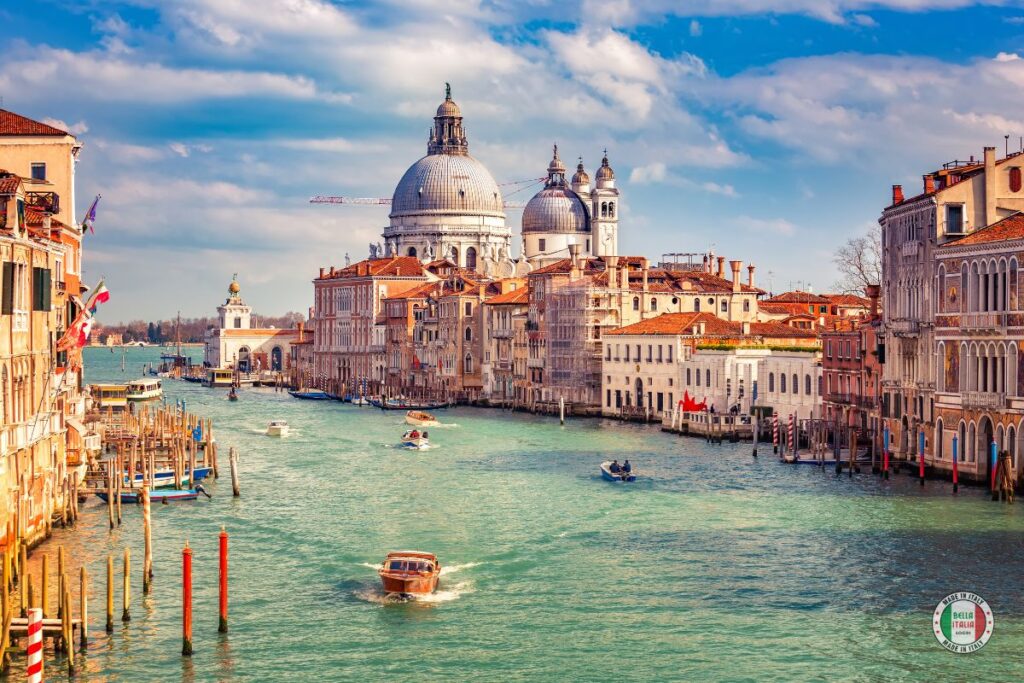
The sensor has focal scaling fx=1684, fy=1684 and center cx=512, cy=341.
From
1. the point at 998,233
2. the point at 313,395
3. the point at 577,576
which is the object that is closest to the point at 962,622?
the point at 577,576

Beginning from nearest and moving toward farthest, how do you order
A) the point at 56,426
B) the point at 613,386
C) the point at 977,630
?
the point at 977,630
the point at 56,426
the point at 613,386

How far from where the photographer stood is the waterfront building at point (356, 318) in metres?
86.1

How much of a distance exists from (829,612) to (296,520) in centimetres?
1092

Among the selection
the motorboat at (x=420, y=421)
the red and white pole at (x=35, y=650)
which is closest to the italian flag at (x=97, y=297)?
the red and white pole at (x=35, y=650)

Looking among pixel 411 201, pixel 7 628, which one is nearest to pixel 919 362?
pixel 7 628

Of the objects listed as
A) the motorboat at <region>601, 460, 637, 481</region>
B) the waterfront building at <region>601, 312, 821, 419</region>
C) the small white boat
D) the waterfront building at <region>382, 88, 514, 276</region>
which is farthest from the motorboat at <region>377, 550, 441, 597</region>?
the waterfront building at <region>382, 88, 514, 276</region>

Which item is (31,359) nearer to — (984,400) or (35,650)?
(35,650)

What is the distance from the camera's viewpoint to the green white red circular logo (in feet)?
61.5

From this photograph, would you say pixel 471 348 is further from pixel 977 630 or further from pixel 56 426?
pixel 977 630

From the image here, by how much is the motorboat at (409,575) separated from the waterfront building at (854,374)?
671 inches

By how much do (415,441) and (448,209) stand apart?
55.6 m

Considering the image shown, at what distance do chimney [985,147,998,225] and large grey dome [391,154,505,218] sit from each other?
67.9 meters

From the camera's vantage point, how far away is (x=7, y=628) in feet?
54.2

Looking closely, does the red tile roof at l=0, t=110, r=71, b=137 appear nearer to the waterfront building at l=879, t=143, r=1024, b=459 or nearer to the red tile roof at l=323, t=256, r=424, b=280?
the waterfront building at l=879, t=143, r=1024, b=459
